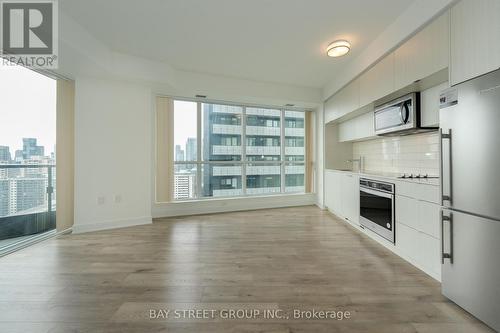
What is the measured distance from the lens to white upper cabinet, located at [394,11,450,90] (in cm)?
225

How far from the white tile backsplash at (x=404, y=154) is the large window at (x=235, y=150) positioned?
1920mm

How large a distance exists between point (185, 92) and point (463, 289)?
4.88 meters

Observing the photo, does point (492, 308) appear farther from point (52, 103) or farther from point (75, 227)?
point (52, 103)

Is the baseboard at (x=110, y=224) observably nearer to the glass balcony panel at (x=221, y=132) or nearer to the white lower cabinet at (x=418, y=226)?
the glass balcony panel at (x=221, y=132)

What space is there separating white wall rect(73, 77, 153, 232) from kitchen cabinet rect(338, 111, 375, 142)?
394 cm

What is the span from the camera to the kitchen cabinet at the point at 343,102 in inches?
162

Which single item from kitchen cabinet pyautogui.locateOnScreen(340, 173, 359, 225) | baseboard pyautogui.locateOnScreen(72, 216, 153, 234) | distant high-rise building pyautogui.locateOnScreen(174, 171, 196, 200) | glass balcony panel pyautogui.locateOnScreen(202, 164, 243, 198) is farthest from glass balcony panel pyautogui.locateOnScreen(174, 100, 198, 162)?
kitchen cabinet pyautogui.locateOnScreen(340, 173, 359, 225)

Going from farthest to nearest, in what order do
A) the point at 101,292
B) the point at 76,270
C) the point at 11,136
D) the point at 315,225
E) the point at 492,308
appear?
the point at 315,225, the point at 11,136, the point at 76,270, the point at 101,292, the point at 492,308

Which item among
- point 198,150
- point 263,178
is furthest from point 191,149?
point 263,178

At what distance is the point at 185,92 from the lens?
486 centimetres

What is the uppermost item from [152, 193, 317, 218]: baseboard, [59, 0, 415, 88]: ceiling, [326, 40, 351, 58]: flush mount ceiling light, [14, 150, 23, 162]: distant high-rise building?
[59, 0, 415, 88]: ceiling

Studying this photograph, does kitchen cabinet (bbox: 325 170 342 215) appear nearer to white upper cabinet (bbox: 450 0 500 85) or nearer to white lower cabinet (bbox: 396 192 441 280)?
white lower cabinet (bbox: 396 192 441 280)

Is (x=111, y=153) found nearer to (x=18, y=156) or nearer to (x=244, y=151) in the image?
(x=18, y=156)

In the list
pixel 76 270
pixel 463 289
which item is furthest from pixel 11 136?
pixel 463 289
